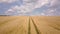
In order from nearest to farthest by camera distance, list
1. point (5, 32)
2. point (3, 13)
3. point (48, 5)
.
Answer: point (5, 32) → point (3, 13) → point (48, 5)

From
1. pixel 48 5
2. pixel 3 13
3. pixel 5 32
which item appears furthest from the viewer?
pixel 48 5

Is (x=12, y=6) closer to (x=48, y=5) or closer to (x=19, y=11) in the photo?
(x=19, y=11)

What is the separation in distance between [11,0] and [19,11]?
0.08m

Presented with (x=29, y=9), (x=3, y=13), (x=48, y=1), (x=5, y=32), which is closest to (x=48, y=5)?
(x=48, y=1)

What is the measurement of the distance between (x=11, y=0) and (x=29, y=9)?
0.12 metres

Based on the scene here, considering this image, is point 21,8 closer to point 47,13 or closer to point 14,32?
point 47,13

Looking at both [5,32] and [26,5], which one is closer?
[5,32]

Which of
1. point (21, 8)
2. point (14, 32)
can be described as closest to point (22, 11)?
point (21, 8)

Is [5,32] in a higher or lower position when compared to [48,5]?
lower

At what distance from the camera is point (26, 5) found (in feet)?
1.79

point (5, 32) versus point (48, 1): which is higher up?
point (48, 1)

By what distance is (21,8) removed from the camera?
1.73 feet

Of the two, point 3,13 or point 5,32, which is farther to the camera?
point 3,13

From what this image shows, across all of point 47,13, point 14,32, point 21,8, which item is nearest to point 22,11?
point 21,8
